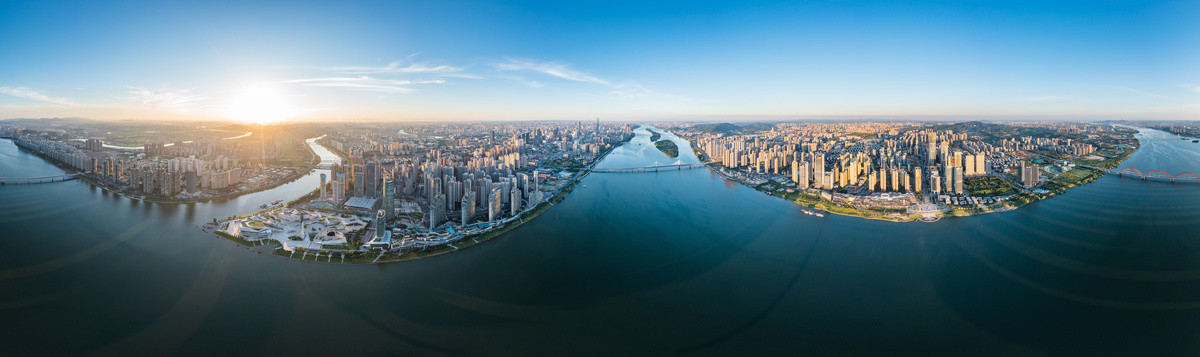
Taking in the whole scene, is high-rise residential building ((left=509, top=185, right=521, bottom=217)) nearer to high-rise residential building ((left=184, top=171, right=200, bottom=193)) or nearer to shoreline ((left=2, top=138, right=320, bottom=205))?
shoreline ((left=2, top=138, right=320, bottom=205))

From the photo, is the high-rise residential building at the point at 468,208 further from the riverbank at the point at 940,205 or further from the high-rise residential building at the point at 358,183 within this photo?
the riverbank at the point at 940,205

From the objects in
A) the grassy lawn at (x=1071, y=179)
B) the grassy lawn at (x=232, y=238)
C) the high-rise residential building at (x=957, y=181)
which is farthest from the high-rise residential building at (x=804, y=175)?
the grassy lawn at (x=232, y=238)

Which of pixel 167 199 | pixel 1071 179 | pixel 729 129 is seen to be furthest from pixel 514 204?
pixel 729 129

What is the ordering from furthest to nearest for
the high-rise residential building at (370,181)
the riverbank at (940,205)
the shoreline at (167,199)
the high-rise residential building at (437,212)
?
the high-rise residential building at (370,181), the shoreline at (167,199), the riverbank at (940,205), the high-rise residential building at (437,212)

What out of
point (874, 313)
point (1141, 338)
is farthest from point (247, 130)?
point (1141, 338)

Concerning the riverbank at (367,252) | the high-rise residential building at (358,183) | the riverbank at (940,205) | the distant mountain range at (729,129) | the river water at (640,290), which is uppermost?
the distant mountain range at (729,129)

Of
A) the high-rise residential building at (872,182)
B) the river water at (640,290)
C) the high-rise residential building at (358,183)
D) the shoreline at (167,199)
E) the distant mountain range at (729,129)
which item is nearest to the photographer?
the river water at (640,290)

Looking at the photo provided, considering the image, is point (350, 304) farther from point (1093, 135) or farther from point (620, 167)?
point (1093, 135)

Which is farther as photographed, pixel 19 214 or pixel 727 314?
pixel 19 214
